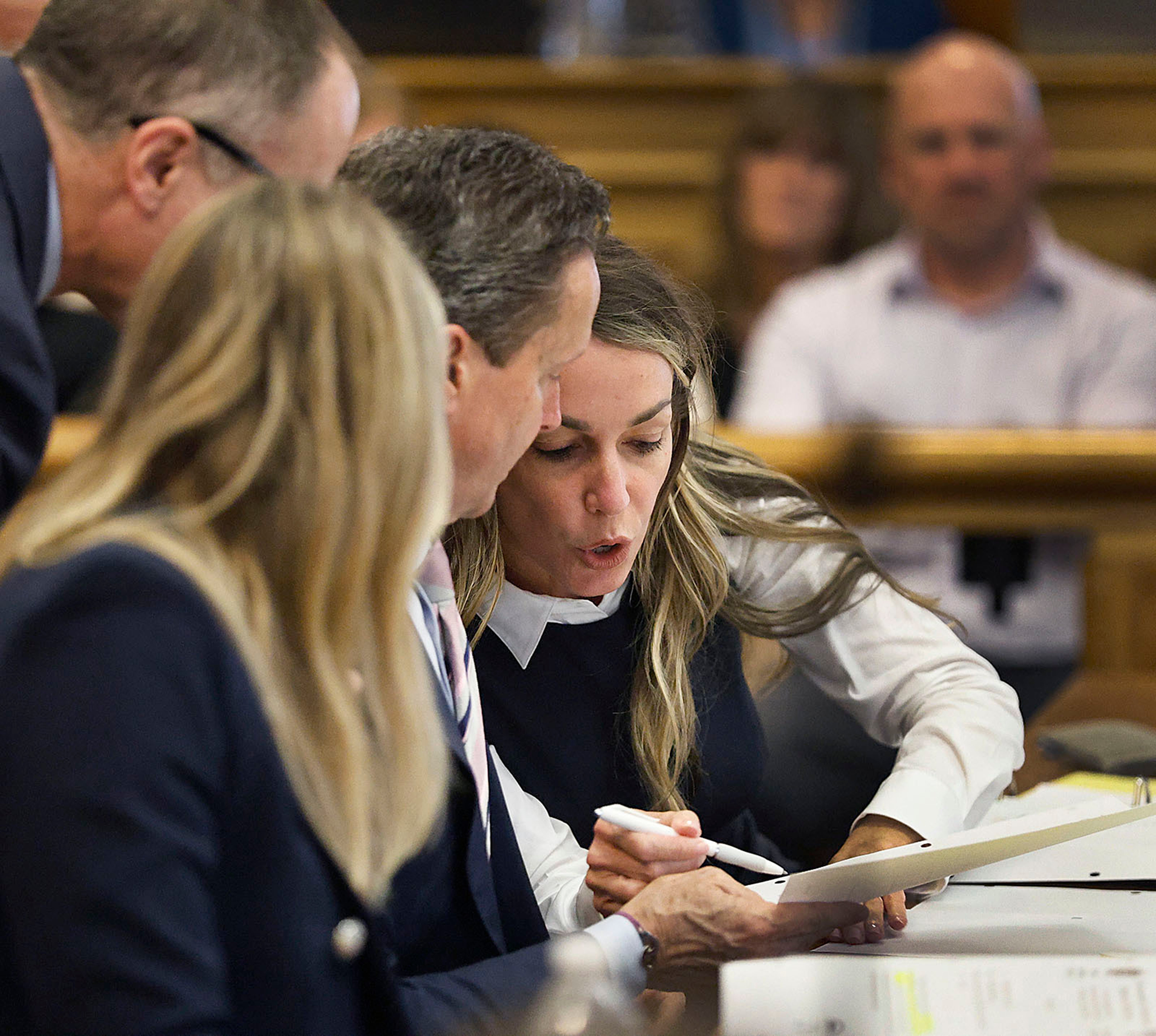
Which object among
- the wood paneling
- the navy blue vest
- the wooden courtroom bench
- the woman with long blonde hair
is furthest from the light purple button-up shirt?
the navy blue vest

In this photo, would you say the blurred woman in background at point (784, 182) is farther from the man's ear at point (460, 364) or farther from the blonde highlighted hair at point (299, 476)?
the blonde highlighted hair at point (299, 476)

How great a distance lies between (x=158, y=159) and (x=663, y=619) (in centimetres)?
56

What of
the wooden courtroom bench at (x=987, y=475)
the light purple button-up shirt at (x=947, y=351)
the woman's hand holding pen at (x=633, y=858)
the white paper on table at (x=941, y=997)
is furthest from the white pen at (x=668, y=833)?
the light purple button-up shirt at (x=947, y=351)

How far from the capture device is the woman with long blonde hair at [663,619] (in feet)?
3.88

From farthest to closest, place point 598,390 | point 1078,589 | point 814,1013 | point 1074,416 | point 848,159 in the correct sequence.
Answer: point 848,159, point 1074,416, point 1078,589, point 598,390, point 814,1013

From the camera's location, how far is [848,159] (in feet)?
10.3

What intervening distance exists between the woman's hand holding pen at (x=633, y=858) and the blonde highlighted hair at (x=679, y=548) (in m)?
0.11

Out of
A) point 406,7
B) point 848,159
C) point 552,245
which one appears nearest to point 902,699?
point 552,245

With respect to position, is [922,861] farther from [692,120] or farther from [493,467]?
[692,120]

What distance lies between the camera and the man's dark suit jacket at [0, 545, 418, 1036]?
72 centimetres

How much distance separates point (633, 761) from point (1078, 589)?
123 cm

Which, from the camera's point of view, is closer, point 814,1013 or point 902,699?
point 814,1013

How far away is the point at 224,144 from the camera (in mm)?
1237

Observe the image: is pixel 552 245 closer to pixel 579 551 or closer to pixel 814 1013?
pixel 579 551
